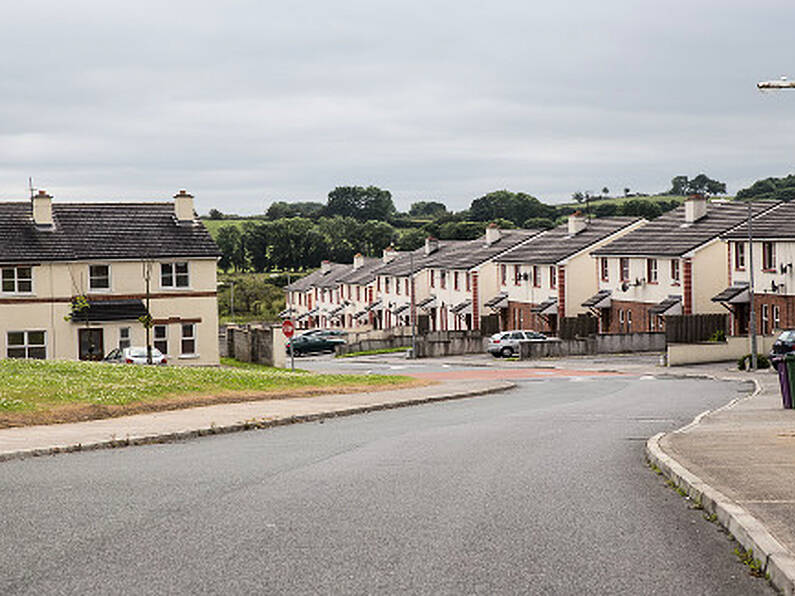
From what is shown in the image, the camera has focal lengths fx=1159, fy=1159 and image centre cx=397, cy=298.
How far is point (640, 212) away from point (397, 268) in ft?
266

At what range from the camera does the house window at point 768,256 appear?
58062 mm

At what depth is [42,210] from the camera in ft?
176

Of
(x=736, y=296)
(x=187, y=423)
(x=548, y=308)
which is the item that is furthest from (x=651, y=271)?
(x=187, y=423)

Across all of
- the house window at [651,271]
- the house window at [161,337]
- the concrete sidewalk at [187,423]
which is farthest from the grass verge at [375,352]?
the concrete sidewalk at [187,423]

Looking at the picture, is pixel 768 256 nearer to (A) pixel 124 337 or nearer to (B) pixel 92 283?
(A) pixel 124 337

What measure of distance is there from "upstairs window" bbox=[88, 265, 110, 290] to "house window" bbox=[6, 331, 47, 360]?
A: 335 centimetres

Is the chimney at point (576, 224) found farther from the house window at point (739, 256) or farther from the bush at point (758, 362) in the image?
the bush at point (758, 362)

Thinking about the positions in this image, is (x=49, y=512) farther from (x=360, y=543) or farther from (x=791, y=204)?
(x=791, y=204)

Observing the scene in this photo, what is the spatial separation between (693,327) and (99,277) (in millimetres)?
30333

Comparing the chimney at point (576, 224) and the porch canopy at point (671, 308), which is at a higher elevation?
the chimney at point (576, 224)

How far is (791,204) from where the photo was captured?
64.1m

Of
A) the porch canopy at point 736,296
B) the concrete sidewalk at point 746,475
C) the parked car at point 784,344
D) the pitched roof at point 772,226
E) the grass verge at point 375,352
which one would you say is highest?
the pitched roof at point 772,226

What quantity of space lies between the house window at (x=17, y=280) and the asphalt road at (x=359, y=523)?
34.7 m

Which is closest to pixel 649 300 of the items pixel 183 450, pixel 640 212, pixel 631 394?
pixel 631 394
